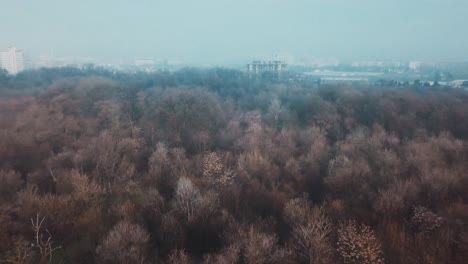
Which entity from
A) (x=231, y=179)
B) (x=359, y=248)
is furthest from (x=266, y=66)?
(x=359, y=248)

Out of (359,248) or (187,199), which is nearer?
(359,248)

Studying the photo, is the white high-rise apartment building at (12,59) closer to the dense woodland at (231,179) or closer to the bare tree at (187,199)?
the dense woodland at (231,179)

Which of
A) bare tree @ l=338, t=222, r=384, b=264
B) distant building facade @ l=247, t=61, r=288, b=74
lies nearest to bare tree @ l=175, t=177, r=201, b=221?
bare tree @ l=338, t=222, r=384, b=264

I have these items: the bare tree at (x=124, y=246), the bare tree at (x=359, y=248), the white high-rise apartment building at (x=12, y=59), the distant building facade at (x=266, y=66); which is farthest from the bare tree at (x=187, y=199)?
the white high-rise apartment building at (x=12, y=59)

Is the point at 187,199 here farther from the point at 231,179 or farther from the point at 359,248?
the point at 359,248

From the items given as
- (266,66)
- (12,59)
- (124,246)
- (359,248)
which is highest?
(12,59)

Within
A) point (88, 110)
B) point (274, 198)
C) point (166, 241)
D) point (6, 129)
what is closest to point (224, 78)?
point (88, 110)
